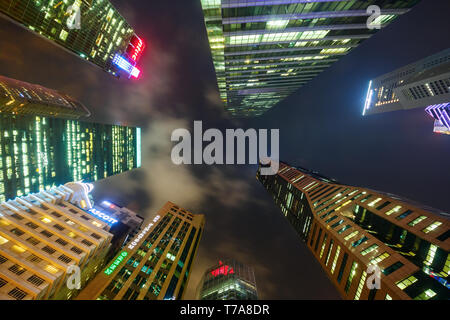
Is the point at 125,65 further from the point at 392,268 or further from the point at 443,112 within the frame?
the point at 443,112

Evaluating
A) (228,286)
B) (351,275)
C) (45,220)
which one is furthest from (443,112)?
(45,220)

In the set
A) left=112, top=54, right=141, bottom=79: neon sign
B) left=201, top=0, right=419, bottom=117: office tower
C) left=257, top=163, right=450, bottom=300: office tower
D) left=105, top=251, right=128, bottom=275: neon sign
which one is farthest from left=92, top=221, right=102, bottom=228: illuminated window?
left=112, top=54, right=141, bottom=79: neon sign

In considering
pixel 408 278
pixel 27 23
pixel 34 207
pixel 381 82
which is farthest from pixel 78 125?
pixel 381 82

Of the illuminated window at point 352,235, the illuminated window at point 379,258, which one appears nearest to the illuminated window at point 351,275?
the illuminated window at point 379,258

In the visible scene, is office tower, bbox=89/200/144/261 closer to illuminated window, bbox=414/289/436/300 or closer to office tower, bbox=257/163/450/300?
office tower, bbox=257/163/450/300

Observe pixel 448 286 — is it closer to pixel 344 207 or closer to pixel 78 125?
pixel 344 207

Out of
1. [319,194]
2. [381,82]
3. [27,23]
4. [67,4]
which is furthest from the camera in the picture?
[381,82]

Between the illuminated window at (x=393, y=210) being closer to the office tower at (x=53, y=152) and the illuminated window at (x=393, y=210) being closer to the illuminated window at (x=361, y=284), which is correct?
the illuminated window at (x=361, y=284)
